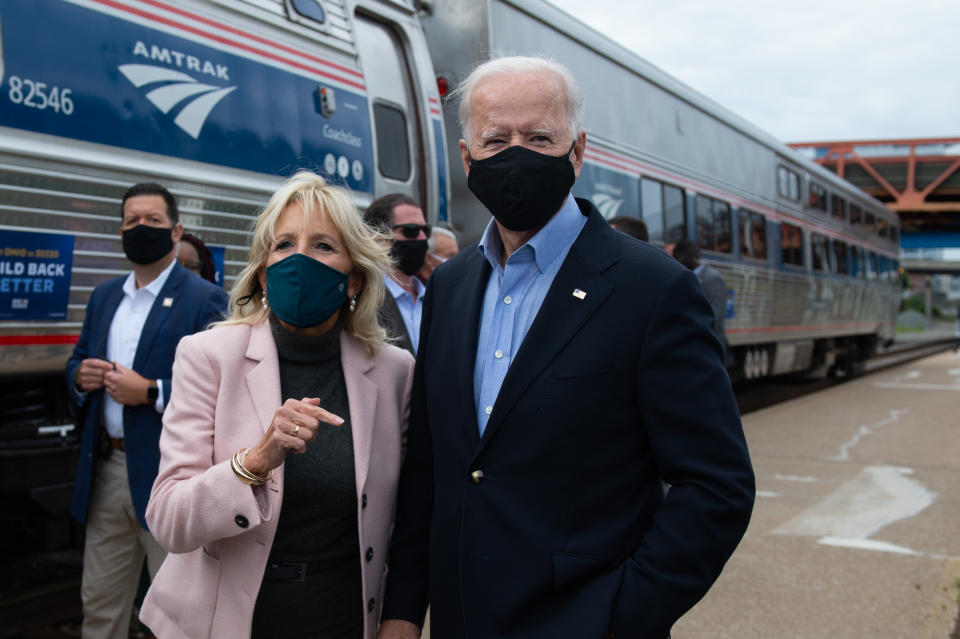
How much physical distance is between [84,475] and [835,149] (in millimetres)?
34524

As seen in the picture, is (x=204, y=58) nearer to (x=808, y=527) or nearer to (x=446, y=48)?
(x=446, y=48)

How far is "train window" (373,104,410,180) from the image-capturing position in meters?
5.23

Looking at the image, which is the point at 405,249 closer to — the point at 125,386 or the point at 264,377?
the point at 125,386

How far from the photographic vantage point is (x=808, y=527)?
540 cm

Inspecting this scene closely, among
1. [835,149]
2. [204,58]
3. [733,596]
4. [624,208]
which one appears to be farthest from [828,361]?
[835,149]

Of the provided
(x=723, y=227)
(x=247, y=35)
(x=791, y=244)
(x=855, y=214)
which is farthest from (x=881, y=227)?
(x=247, y=35)

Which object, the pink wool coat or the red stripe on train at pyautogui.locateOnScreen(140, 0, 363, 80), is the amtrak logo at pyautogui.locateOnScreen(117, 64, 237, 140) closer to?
the red stripe on train at pyautogui.locateOnScreen(140, 0, 363, 80)

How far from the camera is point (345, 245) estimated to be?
2.10 metres

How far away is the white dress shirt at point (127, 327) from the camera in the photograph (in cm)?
317

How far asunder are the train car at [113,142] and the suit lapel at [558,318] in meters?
2.07

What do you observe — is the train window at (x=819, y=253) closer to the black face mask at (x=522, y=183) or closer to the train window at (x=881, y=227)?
the train window at (x=881, y=227)

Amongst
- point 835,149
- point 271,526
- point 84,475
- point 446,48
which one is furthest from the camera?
point 835,149

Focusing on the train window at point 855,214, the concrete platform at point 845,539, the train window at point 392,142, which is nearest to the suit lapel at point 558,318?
the concrete platform at point 845,539

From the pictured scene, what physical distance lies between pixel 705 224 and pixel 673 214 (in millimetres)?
996
